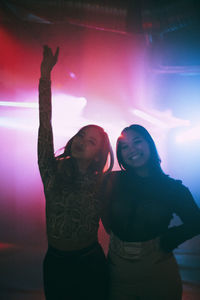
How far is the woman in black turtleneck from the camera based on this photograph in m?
1.19

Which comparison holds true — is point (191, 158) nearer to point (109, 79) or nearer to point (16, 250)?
point (109, 79)

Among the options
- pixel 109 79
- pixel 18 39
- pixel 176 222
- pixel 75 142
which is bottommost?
pixel 176 222

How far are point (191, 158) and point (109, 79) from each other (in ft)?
11.0

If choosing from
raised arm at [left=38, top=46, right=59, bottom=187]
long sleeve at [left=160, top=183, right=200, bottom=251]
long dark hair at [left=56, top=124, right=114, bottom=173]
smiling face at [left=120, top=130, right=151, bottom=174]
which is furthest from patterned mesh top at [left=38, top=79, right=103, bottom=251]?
long sleeve at [left=160, top=183, right=200, bottom=251]

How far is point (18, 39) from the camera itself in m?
3.69

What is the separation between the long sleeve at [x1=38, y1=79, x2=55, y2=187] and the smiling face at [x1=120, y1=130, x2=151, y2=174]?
1.90 feet

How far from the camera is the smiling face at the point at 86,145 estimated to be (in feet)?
4.78

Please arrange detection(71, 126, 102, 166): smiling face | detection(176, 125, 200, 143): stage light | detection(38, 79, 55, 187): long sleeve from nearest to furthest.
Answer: detection(38, 79, 55, 187): long sleeve
detection(71, 126, 102, 166): smiling face
detection(176, 125, 200, 143): stage light

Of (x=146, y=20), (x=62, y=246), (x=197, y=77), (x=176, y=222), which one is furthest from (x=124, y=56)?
(x=176, y=222)

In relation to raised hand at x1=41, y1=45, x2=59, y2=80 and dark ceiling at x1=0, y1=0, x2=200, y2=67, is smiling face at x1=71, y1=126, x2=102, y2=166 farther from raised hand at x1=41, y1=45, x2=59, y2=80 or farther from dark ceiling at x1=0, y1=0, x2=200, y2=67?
dark ceiling at x1=0, y1=0, x2=200, y2=67

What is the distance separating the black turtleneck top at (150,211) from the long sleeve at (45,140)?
0.44 metres

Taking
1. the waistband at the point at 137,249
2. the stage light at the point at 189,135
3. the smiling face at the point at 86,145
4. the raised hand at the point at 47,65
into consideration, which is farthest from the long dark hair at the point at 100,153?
the stage light at the point at 189,135

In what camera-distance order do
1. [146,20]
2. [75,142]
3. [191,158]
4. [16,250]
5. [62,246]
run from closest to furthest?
[62,246]
[75,142]
[146,20]
[16,250]
[191,158]

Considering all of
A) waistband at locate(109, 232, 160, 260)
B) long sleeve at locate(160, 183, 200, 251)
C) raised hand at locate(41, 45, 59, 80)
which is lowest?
waistband at locate(109, 232, 160, 260)
